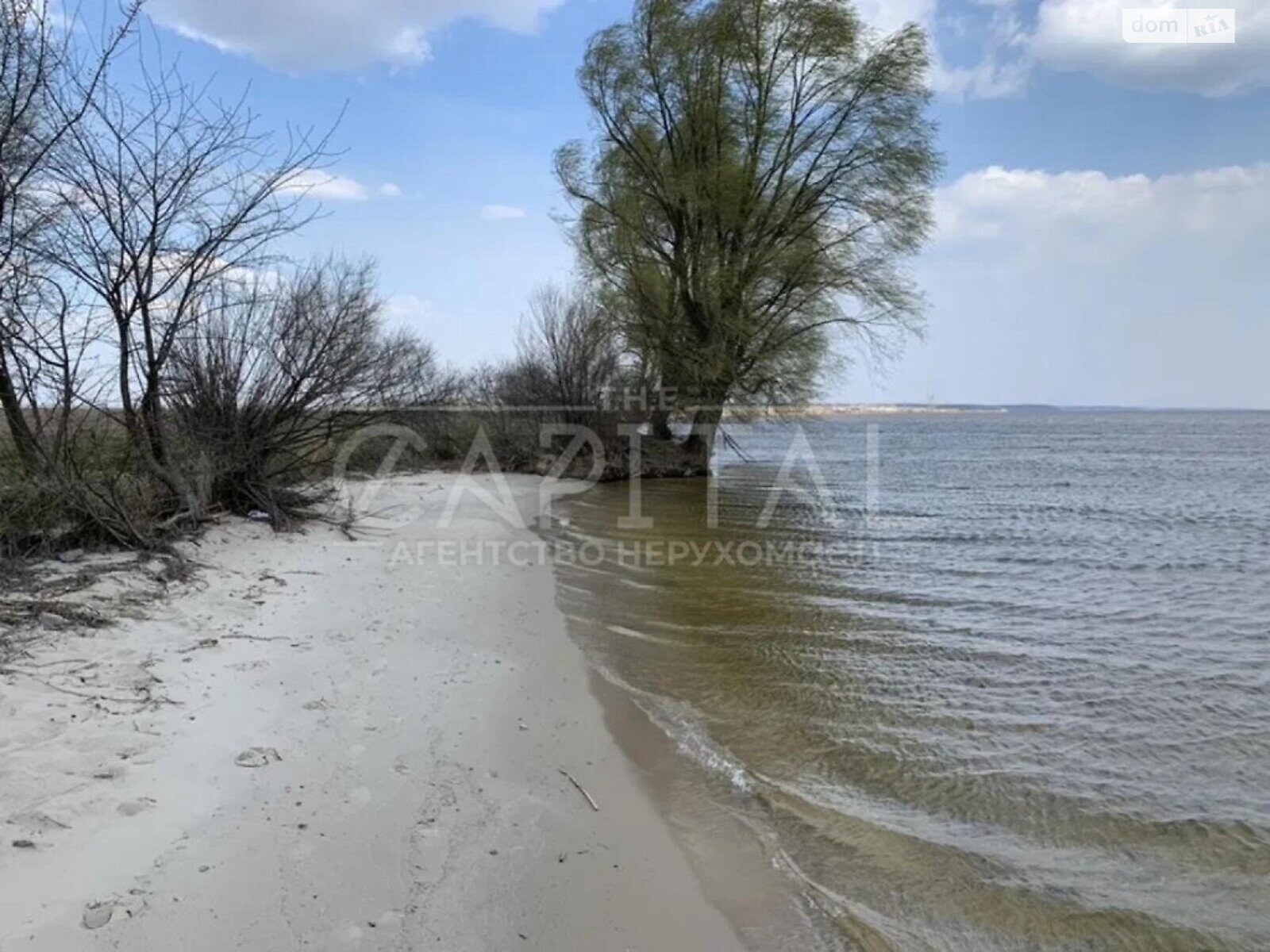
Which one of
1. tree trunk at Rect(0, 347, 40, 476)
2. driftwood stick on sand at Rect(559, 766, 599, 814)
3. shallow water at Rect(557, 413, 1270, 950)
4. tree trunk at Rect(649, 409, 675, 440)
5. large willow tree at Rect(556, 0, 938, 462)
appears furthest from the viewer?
tree trunk at Rect(649, 409, 675, 440)

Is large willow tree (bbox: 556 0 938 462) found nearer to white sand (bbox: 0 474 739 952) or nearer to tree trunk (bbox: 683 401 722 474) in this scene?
tree trunk (bbox: 683 401 722 474)

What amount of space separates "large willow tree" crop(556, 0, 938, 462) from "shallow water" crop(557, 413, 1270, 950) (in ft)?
25.6

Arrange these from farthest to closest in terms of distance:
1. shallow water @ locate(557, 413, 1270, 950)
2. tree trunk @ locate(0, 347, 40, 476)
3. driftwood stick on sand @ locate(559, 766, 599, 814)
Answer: tree trunk @ locate(0, 347, 40, 476)
driftwood stick on sand @ locate(559, 766, 599, 814)
shallow water @ locate(557, 413, 1270, 950)

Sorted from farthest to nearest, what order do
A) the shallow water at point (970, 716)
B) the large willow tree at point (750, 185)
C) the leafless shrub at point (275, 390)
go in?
the large willow tree at point (750, 185) < the leafless shrub at point (275, 390) < the shallow water at point (970, 716)

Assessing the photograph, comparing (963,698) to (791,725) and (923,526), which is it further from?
(923,526)

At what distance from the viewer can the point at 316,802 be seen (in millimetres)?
3096

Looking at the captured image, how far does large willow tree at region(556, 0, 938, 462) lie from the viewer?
17.3 meters

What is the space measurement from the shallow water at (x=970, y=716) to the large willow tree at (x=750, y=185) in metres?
7.82

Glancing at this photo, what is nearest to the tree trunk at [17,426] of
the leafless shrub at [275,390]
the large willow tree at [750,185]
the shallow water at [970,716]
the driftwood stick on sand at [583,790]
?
the leafless shrub at [275,390]

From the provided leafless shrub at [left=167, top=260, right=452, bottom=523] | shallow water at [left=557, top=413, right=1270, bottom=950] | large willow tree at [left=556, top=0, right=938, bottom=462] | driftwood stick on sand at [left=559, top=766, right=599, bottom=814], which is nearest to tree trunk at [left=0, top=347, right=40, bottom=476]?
leafless shrub at [left=167, top=260, right=452, bottom=523]

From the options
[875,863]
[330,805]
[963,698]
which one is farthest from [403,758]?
[963,698]

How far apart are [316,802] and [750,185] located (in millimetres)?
17791

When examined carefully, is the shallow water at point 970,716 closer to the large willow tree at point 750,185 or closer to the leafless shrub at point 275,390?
the leafless shrub at point 275,390

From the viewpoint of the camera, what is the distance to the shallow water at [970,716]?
2.93m
